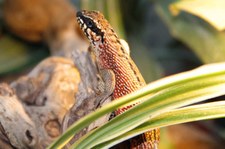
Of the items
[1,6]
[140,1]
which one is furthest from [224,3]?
[1,6]

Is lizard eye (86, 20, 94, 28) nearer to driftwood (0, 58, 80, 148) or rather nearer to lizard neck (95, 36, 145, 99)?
lizard neck (95, 36, 145, 99)

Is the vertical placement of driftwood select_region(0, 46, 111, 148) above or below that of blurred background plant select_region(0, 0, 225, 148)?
below

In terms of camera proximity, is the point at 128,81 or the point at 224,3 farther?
the point at 224,3

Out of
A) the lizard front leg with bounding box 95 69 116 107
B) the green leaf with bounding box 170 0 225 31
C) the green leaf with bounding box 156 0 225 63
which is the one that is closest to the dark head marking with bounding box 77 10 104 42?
the lizard front leg with bounding box 95 69 116 107

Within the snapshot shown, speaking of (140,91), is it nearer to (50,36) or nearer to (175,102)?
(175,102)

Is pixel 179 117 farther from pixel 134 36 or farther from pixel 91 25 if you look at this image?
pixel 134 36

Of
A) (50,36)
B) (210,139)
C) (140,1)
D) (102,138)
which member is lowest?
(102,138)
